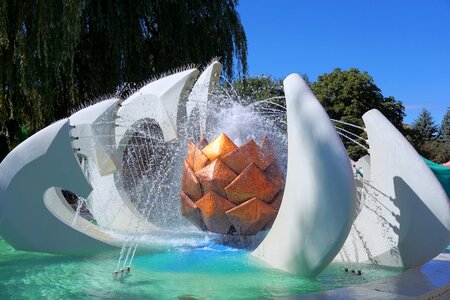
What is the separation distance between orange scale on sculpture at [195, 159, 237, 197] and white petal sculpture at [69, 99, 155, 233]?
1.75 m

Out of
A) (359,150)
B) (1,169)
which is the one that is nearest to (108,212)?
(1,169)

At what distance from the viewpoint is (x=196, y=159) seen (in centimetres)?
606

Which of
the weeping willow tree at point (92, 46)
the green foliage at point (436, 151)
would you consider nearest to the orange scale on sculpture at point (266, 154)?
the weeping willow tree at point (92, 46)

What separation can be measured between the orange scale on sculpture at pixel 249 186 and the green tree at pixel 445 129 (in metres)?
41.3

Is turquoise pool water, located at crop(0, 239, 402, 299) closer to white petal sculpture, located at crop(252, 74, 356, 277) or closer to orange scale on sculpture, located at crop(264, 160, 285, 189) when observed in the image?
white petal sculpture, located at crop(252, 74, 356, 277)

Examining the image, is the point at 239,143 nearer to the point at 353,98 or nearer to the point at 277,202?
the point at 277,202

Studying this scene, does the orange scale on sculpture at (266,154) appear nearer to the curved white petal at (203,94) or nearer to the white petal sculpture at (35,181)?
the curved white petal at (203,94)

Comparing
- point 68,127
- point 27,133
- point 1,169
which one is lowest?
point 1,169

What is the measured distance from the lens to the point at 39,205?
5.73 meters

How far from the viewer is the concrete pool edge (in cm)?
A: 389

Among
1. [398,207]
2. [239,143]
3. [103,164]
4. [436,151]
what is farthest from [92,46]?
[436,151]

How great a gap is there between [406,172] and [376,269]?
108cm

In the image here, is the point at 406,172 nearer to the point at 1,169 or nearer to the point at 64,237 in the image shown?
the point at 64,237

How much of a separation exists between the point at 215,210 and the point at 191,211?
40cm
